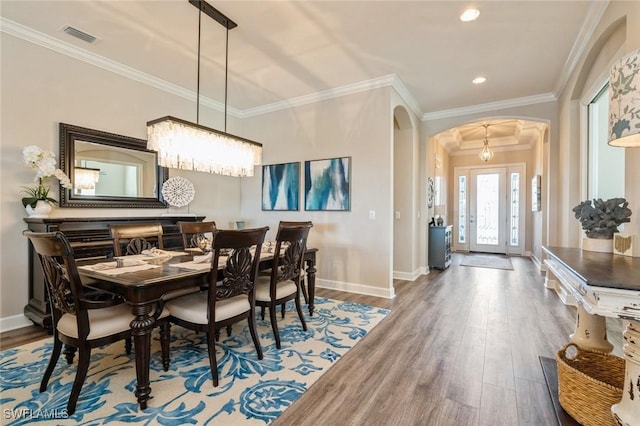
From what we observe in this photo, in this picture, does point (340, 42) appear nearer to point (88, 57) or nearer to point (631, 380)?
point (88, 57)

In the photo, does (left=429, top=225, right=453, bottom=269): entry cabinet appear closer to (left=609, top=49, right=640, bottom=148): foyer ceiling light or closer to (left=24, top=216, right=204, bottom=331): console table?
(left=609, top=49, right=640, bottom=148): foyer ceiling light

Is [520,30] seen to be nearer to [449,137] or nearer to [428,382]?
[428,382]

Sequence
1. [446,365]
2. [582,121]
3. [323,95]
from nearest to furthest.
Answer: [446,365] < [582,121] < [323,95]

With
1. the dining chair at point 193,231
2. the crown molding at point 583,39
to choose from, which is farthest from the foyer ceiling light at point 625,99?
the dining chair at point 193,231

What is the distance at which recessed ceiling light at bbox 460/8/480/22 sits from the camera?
2.66 meters

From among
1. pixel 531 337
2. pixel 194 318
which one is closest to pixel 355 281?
pixel 531 337

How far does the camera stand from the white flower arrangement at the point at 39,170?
2.86 meters

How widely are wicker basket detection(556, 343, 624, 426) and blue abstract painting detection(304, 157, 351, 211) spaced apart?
9.91 ft

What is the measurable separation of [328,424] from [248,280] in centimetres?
108

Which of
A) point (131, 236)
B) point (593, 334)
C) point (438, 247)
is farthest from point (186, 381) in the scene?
point (438, 247)

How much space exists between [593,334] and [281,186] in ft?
13.6

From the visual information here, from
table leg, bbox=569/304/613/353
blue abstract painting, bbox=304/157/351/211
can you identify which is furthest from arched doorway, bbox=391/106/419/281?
table leg, bbox=569/304/613/353

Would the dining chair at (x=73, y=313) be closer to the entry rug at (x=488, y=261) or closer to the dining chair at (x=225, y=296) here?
the dining chair at (x=225, y=296)

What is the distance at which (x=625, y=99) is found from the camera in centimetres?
140
